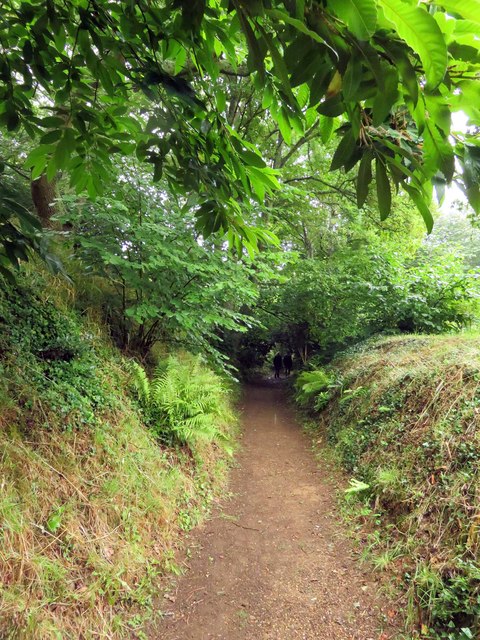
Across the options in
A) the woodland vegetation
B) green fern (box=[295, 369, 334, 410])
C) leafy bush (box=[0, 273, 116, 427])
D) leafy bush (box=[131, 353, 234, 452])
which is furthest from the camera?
green fern (box=[295, 369, 334, 410])

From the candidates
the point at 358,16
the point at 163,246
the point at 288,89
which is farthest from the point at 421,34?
the point at 163,246

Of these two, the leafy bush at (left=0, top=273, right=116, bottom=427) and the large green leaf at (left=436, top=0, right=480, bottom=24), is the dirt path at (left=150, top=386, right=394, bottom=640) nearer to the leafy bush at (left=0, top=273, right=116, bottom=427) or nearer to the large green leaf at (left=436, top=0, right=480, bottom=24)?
the leafy bush at (left=0, top=273, right=116, bottom=427)

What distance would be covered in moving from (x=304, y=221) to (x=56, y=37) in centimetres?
1052

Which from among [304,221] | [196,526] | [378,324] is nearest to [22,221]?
[196,526]

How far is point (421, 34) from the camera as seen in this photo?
0.60 metres

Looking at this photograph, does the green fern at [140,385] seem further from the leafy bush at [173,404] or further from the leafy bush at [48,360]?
the leafy bush at [48,360]

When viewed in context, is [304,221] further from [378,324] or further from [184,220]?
[184,220]

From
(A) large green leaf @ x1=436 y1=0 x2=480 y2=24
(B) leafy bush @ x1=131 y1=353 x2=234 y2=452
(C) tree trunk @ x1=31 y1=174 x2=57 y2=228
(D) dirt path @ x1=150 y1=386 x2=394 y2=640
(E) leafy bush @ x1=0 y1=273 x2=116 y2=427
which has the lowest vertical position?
(D) dirt path @ x1=150 y1=386 x2=394 y2=640

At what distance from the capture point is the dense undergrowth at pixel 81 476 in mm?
2129

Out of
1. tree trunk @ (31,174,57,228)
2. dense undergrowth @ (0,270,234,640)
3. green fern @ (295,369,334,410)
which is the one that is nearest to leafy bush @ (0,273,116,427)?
dense undergrowth @ (0,270,234,640)

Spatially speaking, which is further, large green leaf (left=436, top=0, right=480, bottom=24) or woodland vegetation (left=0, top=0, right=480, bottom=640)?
woodland vegetation (left=0, top=0, right=480, bottom=640)

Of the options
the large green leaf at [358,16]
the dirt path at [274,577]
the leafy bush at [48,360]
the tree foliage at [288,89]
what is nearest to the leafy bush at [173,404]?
the leafy bush at [48,360]

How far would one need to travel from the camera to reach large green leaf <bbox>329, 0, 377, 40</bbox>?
2.02ft

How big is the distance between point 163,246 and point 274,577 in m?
3.52
